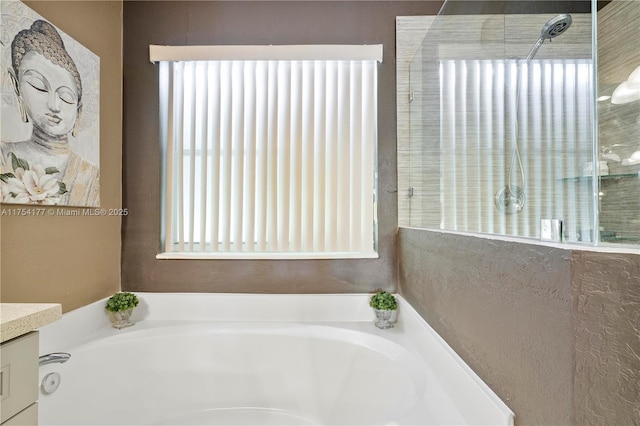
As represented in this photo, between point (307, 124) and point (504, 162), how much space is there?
1.10 m

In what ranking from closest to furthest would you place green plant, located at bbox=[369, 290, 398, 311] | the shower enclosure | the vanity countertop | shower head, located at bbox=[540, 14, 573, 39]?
the vanity countertop < the shower enclosure < shower head, located at bbox=[540, 14, 573, 39] < green plant, located at bbox=[369, 290, 398, 311]

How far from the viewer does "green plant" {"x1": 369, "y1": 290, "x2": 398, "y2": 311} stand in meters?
1.65

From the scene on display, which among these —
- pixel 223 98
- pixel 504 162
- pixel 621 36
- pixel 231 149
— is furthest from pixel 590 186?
pixel 223 98

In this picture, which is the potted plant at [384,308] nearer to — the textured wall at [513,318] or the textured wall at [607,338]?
the textured wall at [513,318]

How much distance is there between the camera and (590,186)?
74 cm

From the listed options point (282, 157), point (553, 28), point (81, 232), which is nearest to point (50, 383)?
point (81, 232)

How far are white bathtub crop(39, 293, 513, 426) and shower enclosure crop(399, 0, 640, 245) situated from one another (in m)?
0.62

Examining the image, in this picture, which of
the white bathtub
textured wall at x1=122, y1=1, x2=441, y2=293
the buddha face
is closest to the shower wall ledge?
the white bathtub

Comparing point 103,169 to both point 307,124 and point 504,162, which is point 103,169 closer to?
point 307,124

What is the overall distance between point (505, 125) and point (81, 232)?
6.77 feet

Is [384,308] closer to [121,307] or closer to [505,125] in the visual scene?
[505,125]

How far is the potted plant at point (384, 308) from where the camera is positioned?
5.41 feet

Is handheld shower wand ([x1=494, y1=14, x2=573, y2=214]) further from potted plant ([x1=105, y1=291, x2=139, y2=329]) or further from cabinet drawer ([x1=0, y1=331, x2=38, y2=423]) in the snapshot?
potted plant ([x1=105, y1=291, x2=139, y2=329])

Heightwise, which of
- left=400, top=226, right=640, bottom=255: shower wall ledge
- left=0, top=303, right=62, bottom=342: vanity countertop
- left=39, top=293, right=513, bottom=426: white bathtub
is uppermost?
left=400, top=226, right=640, bottom=255: shower wall ledge
